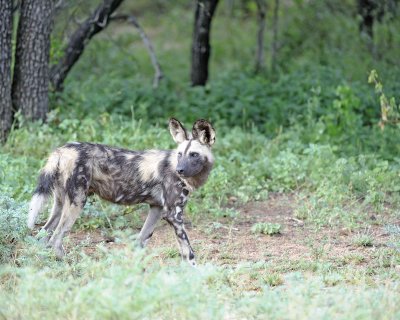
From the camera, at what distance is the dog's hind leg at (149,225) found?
19.6 ft

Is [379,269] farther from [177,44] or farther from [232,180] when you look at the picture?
[177,44]

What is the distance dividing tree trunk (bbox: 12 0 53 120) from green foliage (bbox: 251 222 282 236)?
290 centimetres

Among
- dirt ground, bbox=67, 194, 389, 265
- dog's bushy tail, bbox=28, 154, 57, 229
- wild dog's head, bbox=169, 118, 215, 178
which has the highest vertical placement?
wild dog's head, bbox=169, 118, 215, 178

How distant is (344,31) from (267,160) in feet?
15.6

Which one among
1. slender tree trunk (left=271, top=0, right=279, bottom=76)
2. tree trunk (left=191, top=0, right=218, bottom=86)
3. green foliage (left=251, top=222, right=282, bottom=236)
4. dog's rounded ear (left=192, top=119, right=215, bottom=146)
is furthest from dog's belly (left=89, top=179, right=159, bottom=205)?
slender tree trunk (left=271, top=0, right=279, bottom=76)

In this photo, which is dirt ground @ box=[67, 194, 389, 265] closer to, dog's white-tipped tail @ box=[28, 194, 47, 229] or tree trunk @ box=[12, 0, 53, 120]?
dog's white-tipped tail @ box=[28, 194, 47, 229]

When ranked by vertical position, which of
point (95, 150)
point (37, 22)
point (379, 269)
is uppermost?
point (37, 22)

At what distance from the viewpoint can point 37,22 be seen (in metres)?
8.16

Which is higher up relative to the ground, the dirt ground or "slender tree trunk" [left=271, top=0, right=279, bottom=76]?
"slender tree trunk" [left=271, top=0, right=279, bottom=76]

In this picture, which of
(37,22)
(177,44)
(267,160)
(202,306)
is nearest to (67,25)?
(37,22)

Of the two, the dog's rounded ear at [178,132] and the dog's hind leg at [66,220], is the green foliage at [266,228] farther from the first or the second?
the dog's hind leg at [66,220]

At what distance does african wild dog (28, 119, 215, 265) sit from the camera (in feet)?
18.6

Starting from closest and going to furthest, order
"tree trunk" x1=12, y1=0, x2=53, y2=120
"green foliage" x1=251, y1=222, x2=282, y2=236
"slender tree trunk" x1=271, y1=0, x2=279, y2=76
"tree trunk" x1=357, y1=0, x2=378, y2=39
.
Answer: "green foliage" x1=251, y1=222, x2=282, y2=236 → "tree trunk" x1=12, y1=0, x2=53, y2=120 → "slender tree trunk" x1=271, y1=0, x2=279, y2=76 → "tree trunk" x1=357, y1=0, x2=378, y2=39

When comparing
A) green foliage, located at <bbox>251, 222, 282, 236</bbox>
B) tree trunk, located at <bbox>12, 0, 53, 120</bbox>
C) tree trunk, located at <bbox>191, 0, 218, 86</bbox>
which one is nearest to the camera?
green foliage, located at <bbox>251, 222, 282, 236</bbox>
